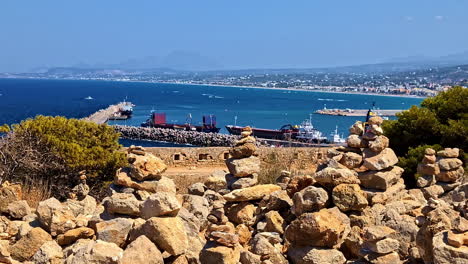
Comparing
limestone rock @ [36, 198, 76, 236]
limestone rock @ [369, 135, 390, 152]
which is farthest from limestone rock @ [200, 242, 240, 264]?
limestone rock @ [369, 135, 390, 152]

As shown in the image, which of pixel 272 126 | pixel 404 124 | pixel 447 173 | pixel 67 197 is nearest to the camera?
pixel 447 173

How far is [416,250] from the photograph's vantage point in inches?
322

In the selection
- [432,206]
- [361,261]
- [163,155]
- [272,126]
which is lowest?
[272,126]

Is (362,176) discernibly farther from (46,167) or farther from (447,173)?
(46,167)

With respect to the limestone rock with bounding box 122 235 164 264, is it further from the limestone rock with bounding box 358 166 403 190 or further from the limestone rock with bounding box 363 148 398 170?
the limestone rock with bounding box 363 148 398 170

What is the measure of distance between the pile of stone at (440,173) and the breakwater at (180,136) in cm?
5020

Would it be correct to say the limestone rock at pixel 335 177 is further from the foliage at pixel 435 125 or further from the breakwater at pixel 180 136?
the breakwater at pixel 180 136

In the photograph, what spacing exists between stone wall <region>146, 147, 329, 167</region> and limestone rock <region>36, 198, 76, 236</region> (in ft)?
44.7

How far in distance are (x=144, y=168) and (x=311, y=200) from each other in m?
3.62

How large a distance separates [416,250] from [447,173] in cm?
480

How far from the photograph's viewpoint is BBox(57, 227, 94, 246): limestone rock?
28.8ft

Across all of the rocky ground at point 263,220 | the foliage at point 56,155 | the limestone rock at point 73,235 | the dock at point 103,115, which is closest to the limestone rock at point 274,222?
the rocky ground at point 263,220

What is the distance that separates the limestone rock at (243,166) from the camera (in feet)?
39.7

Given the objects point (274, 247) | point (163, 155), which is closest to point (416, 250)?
point (274, 247)
